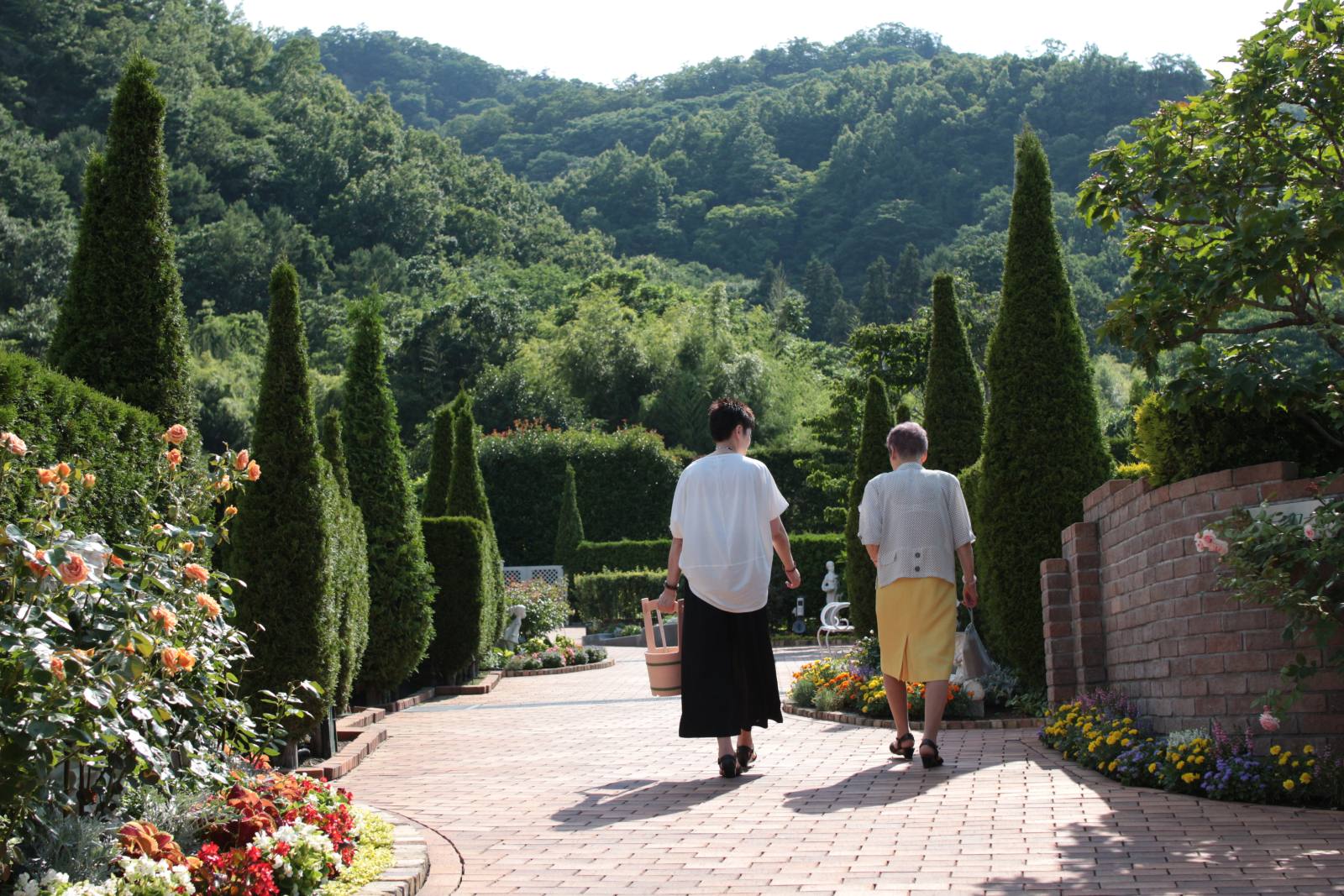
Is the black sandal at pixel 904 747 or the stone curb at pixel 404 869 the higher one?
the black sandal at pixel 904 747

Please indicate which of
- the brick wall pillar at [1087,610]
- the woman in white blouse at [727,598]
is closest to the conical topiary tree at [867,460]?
the brick wall pillar at [1087,610]

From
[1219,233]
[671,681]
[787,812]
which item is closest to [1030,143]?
[1219,233]

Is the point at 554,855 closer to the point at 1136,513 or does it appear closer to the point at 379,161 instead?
the point at 1136,513

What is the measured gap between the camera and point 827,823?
5070mm

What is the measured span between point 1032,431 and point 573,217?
73.9 metres

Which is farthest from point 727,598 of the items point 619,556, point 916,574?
point 619,556

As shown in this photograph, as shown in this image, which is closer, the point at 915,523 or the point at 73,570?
the point at 73,570

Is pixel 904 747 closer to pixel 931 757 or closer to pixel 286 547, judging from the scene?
pixel 931 757

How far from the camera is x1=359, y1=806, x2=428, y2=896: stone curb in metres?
3.97

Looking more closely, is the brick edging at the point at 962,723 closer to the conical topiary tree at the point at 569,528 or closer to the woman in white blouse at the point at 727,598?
the woman in white blouse at the point at 727,598

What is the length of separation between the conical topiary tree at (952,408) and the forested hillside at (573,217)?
13.9 meters

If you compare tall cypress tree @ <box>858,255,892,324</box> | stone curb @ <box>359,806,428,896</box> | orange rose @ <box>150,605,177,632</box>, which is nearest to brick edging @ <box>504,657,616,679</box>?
stone curb @ <box>359,806,428,896</box>

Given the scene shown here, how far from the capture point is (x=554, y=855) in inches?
183

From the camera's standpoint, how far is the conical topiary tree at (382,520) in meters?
10.3
